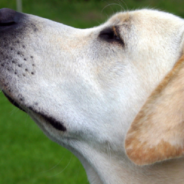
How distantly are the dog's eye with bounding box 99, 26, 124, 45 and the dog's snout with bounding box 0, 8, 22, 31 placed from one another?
0.70 m

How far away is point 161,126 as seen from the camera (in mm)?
2160

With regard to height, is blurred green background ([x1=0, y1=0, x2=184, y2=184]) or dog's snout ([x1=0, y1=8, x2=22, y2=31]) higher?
dog's snout ([x1=0, y1=8, x2=22, y2=31])

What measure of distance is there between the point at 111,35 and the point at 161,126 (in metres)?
0.98

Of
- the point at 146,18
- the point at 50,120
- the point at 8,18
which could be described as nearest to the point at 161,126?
the point at 50,120

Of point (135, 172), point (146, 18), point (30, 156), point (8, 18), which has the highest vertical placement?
point (8, 18)

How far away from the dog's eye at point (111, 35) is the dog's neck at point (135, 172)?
0.95 m

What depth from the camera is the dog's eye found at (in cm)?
273

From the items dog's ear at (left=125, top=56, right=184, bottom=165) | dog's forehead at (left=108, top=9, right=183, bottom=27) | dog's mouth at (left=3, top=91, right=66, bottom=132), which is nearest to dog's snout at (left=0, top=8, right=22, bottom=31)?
dog's mouth at (left=3, top=91, right=66, bottom=132)

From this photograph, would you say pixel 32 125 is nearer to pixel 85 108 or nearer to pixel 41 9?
pixel 85 108

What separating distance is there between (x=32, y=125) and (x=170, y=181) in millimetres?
5897

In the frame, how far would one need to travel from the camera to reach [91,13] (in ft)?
61.0

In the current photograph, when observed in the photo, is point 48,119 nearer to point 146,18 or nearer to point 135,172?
point 135,172

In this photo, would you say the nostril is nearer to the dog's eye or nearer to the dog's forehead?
the dog's eye

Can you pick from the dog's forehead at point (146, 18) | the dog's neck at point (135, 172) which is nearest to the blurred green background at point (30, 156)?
the dog's forehead at point (146, 18)
